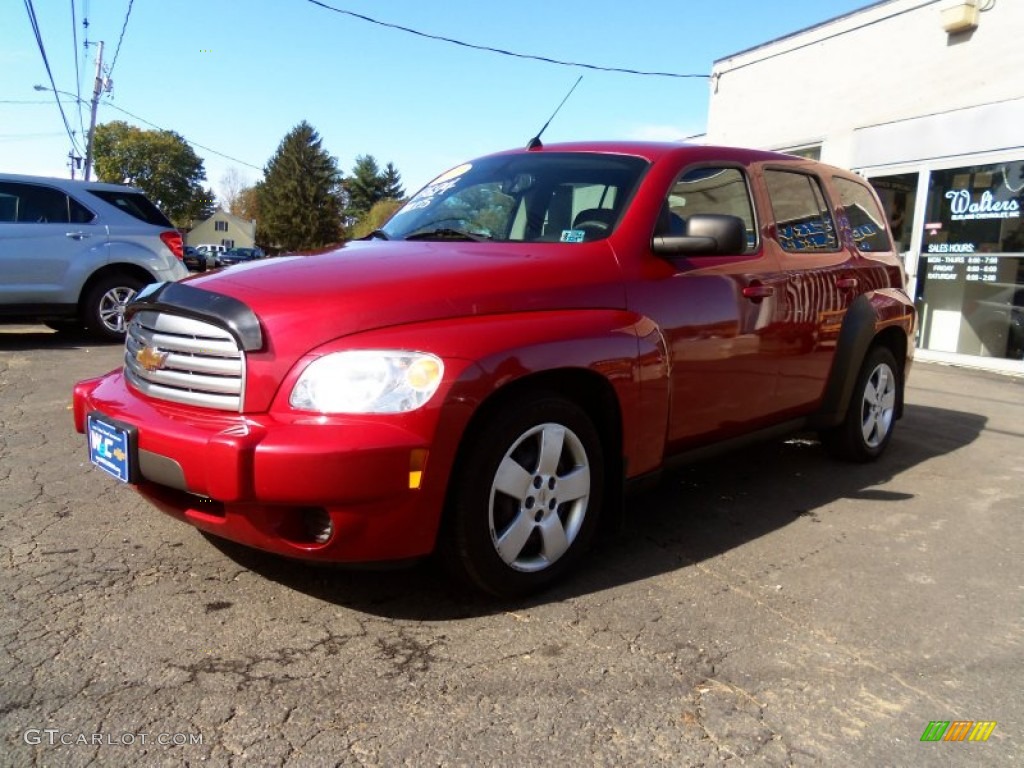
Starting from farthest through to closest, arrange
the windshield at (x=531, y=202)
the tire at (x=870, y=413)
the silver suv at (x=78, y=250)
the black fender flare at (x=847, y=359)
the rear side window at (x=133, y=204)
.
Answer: the rear side window at (x=133, y=204)
the silver suv at (x=78, y=250)
the tire at (x=870, y=413)
the black fender flare at (x=847, y=359)
the windshield at (x=531, y=202)

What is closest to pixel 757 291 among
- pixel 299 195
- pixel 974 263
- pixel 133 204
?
pixel 133 204

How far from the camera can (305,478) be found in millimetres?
2301

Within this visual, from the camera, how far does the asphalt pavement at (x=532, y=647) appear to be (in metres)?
2.04

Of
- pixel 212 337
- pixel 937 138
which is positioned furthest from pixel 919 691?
pixel 937 138

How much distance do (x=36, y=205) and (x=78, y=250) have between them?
58 cm

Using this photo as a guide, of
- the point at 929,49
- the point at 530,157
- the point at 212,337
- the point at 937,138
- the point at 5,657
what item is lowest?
the point at 5,657

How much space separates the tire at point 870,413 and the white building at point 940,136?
5.63 m

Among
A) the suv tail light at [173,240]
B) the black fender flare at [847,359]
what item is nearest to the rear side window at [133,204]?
the suv tail light at [173,240]

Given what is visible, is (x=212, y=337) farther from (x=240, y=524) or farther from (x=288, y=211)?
(x=288, y=211)

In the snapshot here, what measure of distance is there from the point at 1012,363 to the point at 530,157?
319 inches

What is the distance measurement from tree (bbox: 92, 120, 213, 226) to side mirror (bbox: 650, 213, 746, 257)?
252 feet

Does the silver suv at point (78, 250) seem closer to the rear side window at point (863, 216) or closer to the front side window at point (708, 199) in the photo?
the front side window at point (708, 199)

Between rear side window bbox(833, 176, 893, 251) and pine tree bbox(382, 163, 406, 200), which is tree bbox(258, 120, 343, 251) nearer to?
pine tree bbox(382, 163, 406, 200)

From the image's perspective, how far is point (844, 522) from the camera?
3836 millimetres
